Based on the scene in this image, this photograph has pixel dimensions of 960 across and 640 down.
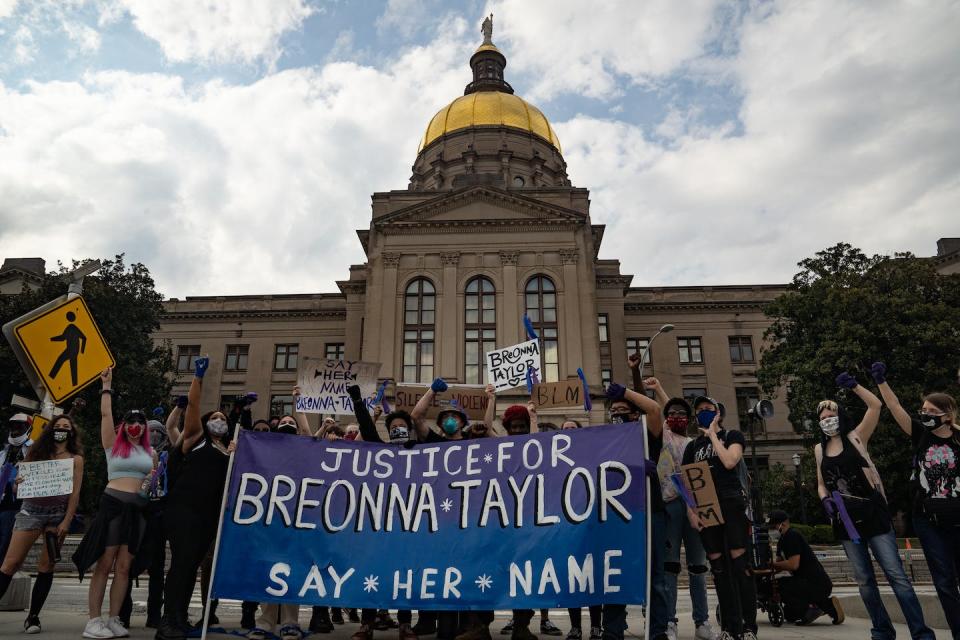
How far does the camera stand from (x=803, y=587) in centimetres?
842

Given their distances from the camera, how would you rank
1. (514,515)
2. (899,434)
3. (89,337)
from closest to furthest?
(514,515) < (89,337) < (899,434)

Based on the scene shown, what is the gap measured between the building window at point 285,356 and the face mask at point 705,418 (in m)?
46.2

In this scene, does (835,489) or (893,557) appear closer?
(893,557)

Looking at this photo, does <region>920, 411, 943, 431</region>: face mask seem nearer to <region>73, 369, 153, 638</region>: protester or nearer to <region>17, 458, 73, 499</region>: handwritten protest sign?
<region>73, 369, 153, 638</region>: protester

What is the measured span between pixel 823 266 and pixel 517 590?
103ft

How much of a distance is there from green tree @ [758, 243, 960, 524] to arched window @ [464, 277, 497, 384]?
621 inches

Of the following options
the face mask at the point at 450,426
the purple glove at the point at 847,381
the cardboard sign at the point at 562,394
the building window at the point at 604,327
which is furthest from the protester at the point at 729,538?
the building window at the point at 604,327

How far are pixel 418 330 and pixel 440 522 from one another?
35.0 m

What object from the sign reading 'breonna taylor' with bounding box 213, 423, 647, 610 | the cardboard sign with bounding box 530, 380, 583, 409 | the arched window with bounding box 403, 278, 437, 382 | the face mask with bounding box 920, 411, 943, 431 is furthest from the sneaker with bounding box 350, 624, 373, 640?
the arched window with bounding box 403, 278, 437, 382

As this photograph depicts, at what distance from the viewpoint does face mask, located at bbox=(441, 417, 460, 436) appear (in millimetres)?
6672

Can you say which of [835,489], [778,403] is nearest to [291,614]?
[835,489]

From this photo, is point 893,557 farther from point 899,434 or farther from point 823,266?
point 823,266

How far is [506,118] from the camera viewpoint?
62156 millimetres

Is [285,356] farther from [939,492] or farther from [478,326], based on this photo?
[939,492]
